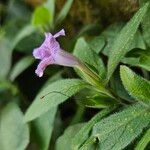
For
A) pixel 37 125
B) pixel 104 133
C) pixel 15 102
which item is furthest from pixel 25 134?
pixel 104 133

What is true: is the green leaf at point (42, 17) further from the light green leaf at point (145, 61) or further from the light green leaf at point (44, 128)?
the light green leaf at point (145, 61)

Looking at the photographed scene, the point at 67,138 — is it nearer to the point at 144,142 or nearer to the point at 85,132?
the point at 85,132

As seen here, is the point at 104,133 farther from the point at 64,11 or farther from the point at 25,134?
the point at 64,11

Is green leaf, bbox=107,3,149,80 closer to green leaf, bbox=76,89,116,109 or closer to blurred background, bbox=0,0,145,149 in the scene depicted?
green leaf, bbox=76,89,116,109

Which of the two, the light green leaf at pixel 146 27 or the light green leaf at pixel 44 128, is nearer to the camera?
the light green leaf at pixel 146 27

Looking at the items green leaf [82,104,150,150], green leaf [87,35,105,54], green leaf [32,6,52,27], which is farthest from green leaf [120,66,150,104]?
green leaf [32,6,52,27]

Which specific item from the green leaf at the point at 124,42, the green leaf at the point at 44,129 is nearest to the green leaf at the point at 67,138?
the green leaf at the point at 44,129

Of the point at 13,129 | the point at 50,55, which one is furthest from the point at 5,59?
the point at 50,55
